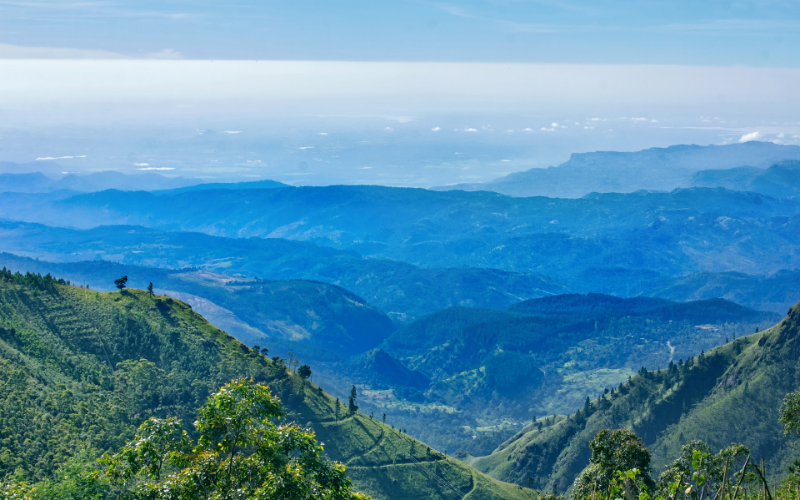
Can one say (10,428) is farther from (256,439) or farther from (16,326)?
(256,439)

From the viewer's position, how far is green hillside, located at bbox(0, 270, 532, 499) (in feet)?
401

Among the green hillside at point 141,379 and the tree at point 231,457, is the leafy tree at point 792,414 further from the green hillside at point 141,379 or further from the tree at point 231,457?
the green hillside at point 141,379

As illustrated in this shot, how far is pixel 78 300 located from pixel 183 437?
161 meters

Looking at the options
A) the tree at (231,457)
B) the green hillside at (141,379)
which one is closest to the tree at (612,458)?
the tree at (231,457)

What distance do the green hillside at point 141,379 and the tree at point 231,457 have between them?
87.0 m

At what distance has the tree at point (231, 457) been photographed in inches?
1213

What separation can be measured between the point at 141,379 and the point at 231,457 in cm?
13565

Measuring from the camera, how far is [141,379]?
155 m

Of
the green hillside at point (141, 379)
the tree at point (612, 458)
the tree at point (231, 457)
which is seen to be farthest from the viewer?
the green hillside at point (141, 379)

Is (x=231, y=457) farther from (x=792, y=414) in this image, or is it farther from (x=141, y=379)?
(x=141, y=379)

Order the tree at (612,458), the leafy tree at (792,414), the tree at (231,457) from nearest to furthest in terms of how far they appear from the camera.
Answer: the tree at (231,457) < the tree at (612,458) < the leafy tree at (792,414)

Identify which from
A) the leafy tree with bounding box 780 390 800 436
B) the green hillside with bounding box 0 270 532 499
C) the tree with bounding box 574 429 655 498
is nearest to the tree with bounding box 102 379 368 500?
the tree with bounding box 574 429 655 498

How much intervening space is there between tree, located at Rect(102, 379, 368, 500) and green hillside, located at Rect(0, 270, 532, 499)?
87.0 m

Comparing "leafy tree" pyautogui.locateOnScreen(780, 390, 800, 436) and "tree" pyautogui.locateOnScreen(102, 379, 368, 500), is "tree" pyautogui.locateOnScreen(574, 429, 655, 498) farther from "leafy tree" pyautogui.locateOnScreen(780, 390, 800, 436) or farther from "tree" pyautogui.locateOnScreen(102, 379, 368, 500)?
"tree" pyautogui.locateOnScreen(102, 379, 368, 500)
